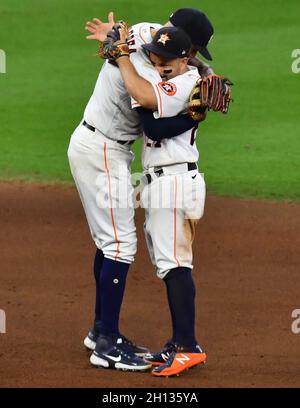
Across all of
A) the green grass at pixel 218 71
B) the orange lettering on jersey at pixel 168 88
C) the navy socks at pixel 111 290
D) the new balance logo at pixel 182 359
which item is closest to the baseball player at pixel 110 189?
the navy socks at pixel 111 290

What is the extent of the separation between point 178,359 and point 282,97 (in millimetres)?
7206

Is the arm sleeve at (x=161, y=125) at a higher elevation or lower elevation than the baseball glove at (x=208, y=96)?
lower

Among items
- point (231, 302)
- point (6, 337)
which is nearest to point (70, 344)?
point (6, 337)

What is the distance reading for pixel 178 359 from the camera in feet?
17.6

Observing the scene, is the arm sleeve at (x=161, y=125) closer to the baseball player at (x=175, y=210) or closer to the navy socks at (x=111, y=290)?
the baseball player at (x=175, y=210)

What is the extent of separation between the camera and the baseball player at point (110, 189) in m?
5.54

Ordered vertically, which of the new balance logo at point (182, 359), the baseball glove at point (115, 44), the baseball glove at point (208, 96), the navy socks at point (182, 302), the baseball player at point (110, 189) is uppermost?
the baseball glove at point (115, 44)

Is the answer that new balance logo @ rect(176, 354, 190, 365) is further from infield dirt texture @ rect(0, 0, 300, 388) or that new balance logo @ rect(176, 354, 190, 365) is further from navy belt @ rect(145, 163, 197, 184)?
navy belt @ rect(145, 163, 197, 184)

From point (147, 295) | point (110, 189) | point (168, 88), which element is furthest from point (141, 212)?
point (168, 88)

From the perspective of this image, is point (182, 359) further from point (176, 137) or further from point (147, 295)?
point (147, 295)

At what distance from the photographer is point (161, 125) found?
5285 mm

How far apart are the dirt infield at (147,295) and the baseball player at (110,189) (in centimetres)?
22

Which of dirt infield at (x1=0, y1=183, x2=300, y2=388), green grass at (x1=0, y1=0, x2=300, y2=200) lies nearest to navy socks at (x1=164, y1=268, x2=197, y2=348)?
dirt infield at (x1=0, y1=183, x2=300, y2=388)

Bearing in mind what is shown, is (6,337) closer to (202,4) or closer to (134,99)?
(134,99)
